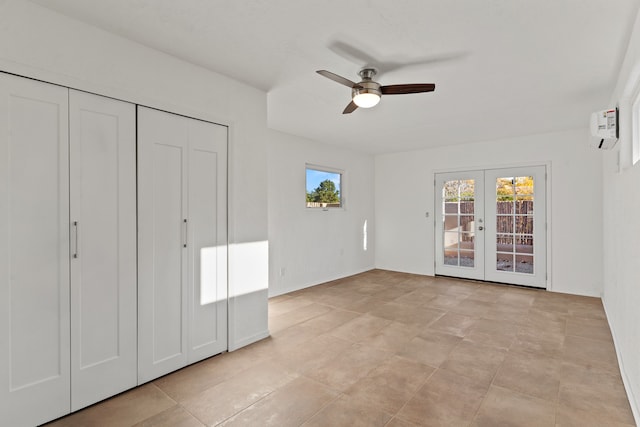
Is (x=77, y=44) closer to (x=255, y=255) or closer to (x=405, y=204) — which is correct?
(x=255, y=255)

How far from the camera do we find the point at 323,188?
235 inches

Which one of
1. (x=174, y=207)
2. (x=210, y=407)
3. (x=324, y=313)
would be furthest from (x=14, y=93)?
(x=324, y=313)

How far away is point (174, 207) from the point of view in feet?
8.64

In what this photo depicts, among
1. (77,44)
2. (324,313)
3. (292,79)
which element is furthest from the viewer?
(324,313)

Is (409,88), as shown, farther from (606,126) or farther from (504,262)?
(504,262)

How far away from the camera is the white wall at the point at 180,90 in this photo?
76.4 inches

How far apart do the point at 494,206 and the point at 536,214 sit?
2.03 ft

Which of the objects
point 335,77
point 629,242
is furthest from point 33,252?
point 629,242

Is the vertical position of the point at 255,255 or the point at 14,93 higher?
the point at 14,93

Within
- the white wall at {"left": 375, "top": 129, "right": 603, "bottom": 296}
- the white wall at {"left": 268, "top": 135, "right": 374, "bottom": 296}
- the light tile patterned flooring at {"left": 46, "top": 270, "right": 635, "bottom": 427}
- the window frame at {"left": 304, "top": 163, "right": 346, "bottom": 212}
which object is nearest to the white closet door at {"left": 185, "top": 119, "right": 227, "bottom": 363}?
the light tile patterned flooring at {"left": 46, "top": 270, "right": 635, "bottom": 427}

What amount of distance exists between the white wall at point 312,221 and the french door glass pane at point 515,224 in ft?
8.05

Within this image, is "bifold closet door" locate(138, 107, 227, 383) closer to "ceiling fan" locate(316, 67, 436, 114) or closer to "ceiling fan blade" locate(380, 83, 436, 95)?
"ceiling fan" locate(316, 67, 436, 114)

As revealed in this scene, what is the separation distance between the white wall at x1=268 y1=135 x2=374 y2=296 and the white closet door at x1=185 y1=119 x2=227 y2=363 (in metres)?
2.02

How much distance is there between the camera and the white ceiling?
6.63ft
